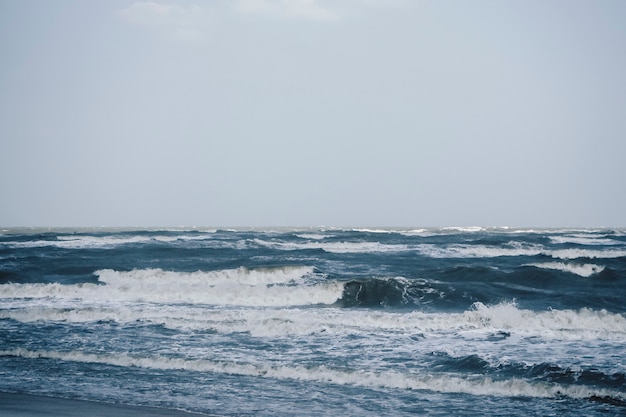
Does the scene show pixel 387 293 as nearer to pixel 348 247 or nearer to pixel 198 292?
pixel 198 292

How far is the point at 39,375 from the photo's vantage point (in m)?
9.09

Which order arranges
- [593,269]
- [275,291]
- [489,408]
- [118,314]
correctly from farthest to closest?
1. [593,269]
2. [275,291]
3. [118,314]
4. [489,408]

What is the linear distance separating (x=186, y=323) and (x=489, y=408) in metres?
7.93

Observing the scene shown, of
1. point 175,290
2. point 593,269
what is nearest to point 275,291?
point 175,290

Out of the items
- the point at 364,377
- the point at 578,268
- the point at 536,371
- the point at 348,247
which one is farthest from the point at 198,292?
the point at 348,247

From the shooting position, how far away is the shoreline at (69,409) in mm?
6910

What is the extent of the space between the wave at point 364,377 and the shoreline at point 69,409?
2.20 m

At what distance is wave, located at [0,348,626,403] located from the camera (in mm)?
8055

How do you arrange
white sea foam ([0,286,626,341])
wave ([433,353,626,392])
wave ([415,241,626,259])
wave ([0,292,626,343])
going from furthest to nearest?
wave ([415,241,626,259]) < white sea foam ([0,286,626,341]) < wave ([0,292,626,343]) < wave ([433,353,626,392])

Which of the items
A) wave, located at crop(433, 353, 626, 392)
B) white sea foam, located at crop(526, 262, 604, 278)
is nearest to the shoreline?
wave, located at crop(433, 353, 626, 392)

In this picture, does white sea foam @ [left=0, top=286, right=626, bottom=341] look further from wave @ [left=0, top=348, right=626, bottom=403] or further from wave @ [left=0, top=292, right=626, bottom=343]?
wave @ [left=0, top=348, right=626, bottom=403]

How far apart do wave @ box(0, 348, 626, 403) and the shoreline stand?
7.22 ft

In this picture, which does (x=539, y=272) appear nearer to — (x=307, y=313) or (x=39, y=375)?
(x=307, y=313)

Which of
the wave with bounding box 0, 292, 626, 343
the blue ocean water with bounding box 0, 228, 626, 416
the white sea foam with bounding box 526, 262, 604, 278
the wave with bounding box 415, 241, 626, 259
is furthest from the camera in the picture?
the wave with bounding box 415, 241, 626, 259
